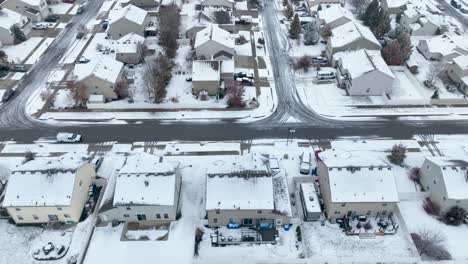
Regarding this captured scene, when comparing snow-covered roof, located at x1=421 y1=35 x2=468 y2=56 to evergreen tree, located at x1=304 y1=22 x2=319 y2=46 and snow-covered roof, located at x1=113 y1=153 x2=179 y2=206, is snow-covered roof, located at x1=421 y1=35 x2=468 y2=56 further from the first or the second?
snow-covered roof, located at x1=113 y1=153 x2=179 y2=206

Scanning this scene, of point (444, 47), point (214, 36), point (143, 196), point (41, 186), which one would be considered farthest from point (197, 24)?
point (444, 47)

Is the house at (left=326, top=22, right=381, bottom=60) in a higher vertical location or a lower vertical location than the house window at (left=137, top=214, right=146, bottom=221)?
higher

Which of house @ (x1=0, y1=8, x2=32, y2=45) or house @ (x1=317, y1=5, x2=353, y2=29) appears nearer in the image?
house @ (x1=0, y1=8, x2=32, y2=45)

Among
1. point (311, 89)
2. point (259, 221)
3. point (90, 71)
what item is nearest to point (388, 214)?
point (259, 221)

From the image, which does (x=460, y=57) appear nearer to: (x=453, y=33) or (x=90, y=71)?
(x=453, y=33)

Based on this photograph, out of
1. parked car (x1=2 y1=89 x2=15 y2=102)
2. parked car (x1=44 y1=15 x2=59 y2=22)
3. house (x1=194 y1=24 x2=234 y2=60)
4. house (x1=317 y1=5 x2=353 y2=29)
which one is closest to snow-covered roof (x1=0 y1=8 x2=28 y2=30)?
parked car (x1=44 y1=15 x2=59 y2=22)

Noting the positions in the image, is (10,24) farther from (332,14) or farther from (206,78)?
(332,14)

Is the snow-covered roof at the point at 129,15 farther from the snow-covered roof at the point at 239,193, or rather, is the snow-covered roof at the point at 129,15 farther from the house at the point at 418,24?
the house at the point at 418,24
